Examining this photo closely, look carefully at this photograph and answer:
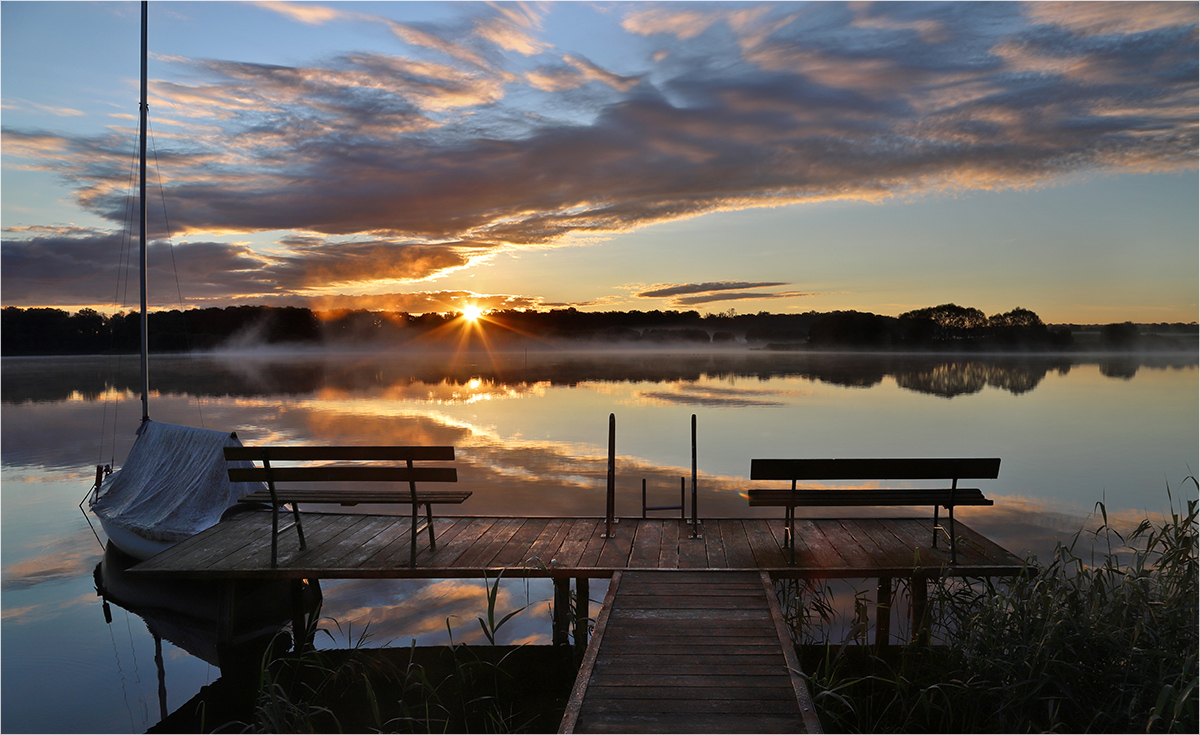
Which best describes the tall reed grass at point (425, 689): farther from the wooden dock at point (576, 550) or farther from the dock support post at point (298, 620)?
the wooden dock at point (576, 550)

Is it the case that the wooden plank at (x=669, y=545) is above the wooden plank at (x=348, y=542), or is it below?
above

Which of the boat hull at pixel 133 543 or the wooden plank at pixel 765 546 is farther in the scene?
the boat hull at pixel 133 543

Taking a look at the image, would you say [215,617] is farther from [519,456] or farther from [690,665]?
[519,456]

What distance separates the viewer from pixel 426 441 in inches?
979

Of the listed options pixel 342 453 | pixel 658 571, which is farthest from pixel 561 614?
pixel 342 453

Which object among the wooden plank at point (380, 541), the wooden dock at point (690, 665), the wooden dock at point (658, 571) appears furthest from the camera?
the wooden plank at point (380, 541)

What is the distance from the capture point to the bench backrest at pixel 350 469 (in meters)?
6.33

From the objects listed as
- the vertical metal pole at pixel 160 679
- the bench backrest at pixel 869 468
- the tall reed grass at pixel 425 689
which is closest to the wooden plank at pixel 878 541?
the bench backrest at pixel 869 468

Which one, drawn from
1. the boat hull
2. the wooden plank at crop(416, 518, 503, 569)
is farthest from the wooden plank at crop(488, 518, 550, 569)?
the boat hull

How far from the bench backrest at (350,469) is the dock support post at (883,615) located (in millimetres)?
4503

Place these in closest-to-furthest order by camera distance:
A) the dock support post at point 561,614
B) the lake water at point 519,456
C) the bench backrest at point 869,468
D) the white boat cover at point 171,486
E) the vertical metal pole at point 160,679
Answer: the bench backrest at point 869,468 < the vertical metal pole at point 160,679 < the dock support post at point 561,614 < the lake water at point 519,456 < the white boat cover at point 171,486

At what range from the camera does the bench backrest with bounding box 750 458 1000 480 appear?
609 centimetres

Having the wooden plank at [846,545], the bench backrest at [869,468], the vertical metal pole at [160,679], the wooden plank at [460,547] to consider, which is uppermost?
the bench backrest at [869,468]

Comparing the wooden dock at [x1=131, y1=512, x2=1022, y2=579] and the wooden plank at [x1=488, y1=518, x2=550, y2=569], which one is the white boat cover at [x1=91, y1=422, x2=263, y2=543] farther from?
the wooden plank at [x1=488, y1=518, x2=550, y2=569]
